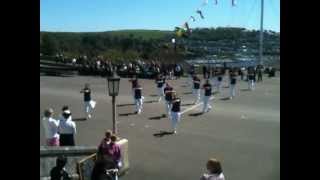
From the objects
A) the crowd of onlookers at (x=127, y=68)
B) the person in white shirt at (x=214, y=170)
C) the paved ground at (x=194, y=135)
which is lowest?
the paved ground at (x=194, y=135)

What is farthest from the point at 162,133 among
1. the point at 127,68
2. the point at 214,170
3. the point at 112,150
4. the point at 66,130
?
the point at 127,68

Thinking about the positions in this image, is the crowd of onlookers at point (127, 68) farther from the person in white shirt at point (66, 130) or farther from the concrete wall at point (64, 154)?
the concrete wall at point (64, 154)

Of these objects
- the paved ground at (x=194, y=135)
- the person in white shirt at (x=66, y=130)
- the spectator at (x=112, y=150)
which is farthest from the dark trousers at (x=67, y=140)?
the spectator at (x=112, y=150)

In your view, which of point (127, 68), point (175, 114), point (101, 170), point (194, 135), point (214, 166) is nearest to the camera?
point (214, 166)

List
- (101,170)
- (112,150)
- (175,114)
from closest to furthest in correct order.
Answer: (101,170) → (112,150) → (175,114)

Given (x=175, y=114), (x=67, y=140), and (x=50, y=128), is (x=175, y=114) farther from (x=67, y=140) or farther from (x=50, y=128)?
(x=50, y=128)

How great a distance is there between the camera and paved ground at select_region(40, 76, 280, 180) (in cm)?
1444

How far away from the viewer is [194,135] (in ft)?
64.8

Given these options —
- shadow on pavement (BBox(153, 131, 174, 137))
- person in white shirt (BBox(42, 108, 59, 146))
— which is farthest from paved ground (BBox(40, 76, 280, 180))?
person in white shirt (BBox(42, 108, 59, 146))

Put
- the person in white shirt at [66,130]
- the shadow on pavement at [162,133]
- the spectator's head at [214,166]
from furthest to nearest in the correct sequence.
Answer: the shadow on pavement at [162,133], the person in white shirt at [66,130], the spectator's head at [214,166]

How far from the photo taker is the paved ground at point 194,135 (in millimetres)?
14438
